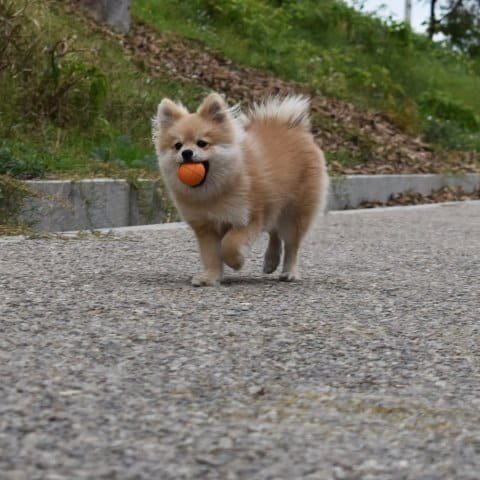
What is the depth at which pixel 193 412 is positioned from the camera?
2807 millimetres

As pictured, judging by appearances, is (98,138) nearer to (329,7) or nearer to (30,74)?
(30,74)

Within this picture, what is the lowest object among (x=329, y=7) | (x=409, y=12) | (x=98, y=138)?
(x=98, y=138)

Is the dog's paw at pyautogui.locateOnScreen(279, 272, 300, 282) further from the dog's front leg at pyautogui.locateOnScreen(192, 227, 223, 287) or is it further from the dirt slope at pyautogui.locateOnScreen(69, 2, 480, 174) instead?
the dirt slope at pyautogui.locateOnScreen(69, 2, 480, 174)

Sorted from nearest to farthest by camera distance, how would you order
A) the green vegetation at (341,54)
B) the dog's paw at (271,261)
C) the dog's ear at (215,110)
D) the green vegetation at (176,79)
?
1. the dog's ear at (215,110)
2. the dog's paw at (271,261)
3. the green vegetation at (176,79)
4. the green vegetation at (341,54)

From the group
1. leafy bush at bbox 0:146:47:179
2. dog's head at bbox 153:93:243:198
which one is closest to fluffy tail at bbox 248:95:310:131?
dog's head at bbox 153:93:243:198

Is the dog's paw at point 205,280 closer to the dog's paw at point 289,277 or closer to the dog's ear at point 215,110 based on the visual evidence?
the dog's paw at point 289,277

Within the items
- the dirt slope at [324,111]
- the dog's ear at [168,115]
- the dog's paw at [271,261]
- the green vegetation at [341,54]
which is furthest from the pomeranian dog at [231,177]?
the green vegetation at [341,54]

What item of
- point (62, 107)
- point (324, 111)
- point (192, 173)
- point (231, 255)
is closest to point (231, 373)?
point (231, 255)

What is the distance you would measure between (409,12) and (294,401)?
39.2 meters

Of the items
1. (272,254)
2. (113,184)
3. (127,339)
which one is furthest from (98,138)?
(127,339)

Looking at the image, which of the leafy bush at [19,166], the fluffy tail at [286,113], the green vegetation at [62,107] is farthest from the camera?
the green vegetation at [62,107]

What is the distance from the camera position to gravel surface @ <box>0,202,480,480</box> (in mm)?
2463

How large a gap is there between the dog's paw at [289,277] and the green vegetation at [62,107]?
2.87 m

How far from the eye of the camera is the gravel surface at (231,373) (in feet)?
8.08
